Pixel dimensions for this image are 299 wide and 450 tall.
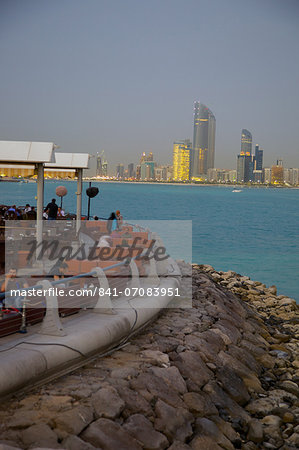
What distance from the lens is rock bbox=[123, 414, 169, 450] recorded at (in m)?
5.99

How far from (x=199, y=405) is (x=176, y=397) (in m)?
0.44

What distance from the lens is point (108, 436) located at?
5.64 meters

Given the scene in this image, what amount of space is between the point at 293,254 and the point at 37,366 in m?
47.2

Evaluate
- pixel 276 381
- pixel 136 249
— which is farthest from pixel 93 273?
pixel 276 381

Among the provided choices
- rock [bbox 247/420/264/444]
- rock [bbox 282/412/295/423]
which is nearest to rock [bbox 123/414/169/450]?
rock [bbox 247/420/264/444]

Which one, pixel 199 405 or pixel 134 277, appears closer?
pixel 199 405

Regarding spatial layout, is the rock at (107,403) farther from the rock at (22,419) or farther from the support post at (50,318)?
the support post at (50,318)

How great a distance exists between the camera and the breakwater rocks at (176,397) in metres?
5.55

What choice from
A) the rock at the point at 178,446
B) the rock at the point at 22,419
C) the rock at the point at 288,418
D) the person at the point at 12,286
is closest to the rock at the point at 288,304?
the rock at the point at 288,418

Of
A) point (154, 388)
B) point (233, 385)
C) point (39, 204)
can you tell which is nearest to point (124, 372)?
point (154, 388)

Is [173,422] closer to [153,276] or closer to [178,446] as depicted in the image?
[178,446]

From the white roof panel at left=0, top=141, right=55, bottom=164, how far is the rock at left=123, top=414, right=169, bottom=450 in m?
6.56

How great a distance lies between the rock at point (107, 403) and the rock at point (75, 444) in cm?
60

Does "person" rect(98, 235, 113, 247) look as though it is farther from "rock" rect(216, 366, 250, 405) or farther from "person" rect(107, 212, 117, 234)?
"rock" rect(216, 366, 250, 405)
